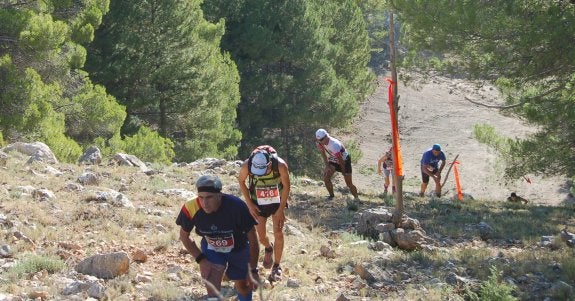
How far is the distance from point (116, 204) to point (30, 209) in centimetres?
129

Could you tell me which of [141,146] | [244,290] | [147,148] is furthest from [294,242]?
[141,146]

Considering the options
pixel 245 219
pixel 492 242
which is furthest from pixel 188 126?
pixel 245 219

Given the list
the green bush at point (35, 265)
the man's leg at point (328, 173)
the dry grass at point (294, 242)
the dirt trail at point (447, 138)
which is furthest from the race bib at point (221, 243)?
the dirt trail at point (447, 138)

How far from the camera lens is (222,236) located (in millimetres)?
5668

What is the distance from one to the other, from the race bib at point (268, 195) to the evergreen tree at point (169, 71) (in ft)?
53.1

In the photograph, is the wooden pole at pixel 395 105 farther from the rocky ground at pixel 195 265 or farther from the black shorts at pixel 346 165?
the black shorts at pixel 346 165

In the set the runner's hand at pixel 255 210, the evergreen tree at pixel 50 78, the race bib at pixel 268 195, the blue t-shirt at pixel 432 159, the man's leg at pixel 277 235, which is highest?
the evergreen tree at pixel 50 78

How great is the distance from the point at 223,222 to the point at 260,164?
1616 millimetres

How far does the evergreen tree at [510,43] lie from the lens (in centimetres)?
1186

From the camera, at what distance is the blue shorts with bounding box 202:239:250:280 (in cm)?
576

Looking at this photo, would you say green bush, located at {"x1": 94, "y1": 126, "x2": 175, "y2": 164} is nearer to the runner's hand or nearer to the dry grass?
the dry grass

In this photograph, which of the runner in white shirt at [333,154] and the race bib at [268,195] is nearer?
the race bib at [268,195]

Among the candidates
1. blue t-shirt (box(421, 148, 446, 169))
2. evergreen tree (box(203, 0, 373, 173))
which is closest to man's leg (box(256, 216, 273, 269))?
blue t-shirt (box(421, 148, 446, 169))

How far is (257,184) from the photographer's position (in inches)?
288
